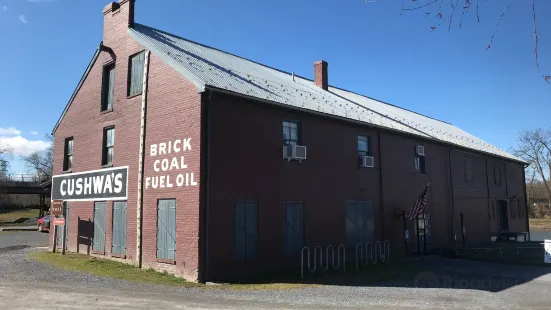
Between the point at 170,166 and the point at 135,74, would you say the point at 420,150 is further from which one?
the point at 135,74

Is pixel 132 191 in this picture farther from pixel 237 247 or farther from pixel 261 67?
pixel 261 67

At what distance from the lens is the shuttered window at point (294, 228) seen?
52.6 ft

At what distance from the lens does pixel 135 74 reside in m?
17.4

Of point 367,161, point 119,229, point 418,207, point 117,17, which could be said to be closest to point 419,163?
point 418,207

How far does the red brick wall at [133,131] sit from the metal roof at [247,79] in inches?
19.2

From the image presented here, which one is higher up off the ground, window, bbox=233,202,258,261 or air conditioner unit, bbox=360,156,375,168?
air conditioner unit, bbox=360,156,375,168

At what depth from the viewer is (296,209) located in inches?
651

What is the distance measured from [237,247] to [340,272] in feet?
13.4

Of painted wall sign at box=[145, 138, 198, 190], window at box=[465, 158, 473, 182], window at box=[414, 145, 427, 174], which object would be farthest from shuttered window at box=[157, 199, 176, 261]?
window at box=[465, 158, 473, 182]

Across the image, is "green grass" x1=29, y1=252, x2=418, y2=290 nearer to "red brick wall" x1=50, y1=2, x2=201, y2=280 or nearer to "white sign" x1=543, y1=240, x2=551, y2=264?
"red brick wall" x1=50, y1=2, x2=201, y2=280

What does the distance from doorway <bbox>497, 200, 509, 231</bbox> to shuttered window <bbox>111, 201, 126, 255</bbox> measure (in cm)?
2572

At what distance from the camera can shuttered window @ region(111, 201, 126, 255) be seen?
16578mm

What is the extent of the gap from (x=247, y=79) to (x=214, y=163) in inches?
190

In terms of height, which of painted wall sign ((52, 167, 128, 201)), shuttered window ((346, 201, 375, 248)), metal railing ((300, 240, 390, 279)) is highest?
painted wall sign ((52, 167, 128, 201))
